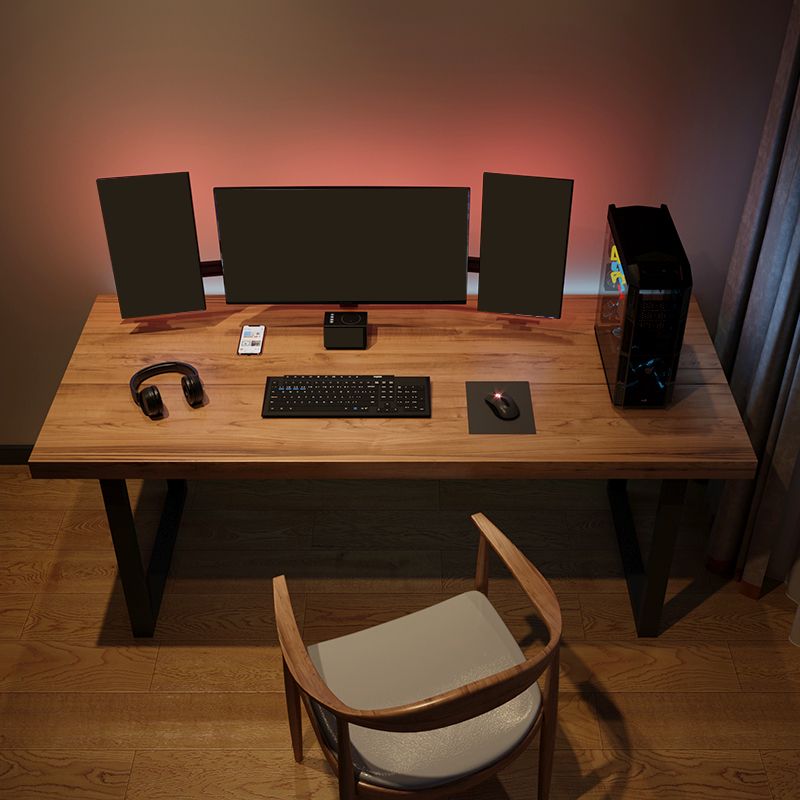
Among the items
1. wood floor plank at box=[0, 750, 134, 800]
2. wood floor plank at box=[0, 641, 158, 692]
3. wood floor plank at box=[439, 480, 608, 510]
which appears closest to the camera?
wood floor plank at box=[0, 750, 134, 800]

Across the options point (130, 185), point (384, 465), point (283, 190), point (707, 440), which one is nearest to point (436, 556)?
point (384, 465)

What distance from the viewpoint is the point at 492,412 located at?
2402 mm

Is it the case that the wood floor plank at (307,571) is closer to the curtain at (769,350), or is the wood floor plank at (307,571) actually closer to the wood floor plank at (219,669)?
the wood floor plank at (219,669)

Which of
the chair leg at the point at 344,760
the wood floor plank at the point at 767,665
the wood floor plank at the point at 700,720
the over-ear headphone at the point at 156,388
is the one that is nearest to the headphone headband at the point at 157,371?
the over-ear headphone at the point at 156,388

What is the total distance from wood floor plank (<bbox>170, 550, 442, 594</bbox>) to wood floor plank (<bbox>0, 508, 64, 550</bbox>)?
44 cm

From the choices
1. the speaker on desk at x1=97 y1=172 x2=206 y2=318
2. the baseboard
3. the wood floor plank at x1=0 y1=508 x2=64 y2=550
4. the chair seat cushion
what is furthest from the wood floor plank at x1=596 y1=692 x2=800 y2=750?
the baseboard

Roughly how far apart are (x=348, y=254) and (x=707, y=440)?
1.04m

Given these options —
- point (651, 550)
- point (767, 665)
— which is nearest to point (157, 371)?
point (651, 550)

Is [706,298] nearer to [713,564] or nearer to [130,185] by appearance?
[713,564]

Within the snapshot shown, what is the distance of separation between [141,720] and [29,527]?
0.88 metres

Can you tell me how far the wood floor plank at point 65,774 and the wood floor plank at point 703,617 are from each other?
1308mm

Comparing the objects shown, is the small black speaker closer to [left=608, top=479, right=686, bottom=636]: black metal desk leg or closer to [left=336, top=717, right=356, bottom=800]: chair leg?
[left=608, top=479, right=686, bottom=636]: black metal desk leg

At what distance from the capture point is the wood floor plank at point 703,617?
108 inches

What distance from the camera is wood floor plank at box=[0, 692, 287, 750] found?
2.46m
